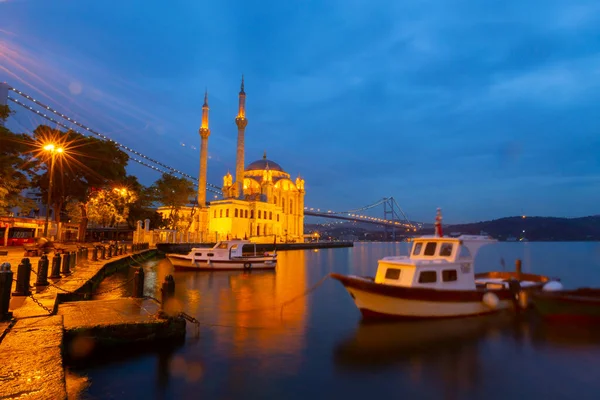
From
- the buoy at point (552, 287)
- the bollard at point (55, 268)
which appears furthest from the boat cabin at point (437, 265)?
the bollard at point (55, 268)

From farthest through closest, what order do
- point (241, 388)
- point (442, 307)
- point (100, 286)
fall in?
point (100, 286) → point (442, 307) → point (241, 388)

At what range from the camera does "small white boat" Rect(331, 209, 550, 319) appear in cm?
1291

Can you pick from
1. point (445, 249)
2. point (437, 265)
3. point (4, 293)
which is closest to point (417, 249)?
point (445, 249)

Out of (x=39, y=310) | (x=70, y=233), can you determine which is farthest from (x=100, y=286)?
(x=70, y=233)

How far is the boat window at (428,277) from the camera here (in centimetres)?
1323

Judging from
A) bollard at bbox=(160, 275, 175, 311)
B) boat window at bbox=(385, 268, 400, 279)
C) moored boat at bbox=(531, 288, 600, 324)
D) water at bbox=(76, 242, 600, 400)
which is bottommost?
water at bbox=(76, 242, 600, 400)

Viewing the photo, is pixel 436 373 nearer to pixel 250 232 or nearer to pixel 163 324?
pixel 163 324

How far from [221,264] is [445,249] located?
19.0 m

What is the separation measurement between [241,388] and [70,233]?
50908mm

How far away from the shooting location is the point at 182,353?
9375 millimetres

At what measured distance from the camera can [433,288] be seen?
13.1 m

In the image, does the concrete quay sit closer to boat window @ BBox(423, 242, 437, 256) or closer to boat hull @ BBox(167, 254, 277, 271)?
boat window @ BBox(423, 242, 437, 256)

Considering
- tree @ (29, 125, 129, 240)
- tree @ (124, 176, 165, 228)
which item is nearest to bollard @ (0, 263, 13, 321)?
tree @ (29, 125, 129, 240)

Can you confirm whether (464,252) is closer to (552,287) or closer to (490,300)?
(490,300)
